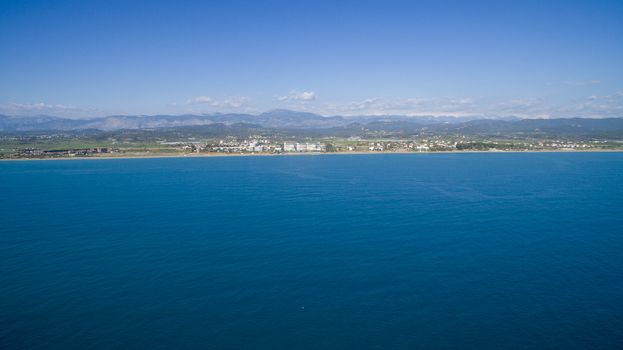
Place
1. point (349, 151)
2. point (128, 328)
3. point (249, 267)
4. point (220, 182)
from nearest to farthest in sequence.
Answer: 1. point (128, 328)
2. point (249, 267)
3. point (220, 182)
4. point (349, 151)

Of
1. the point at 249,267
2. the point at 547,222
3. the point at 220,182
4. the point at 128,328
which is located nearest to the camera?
the point at 128,328

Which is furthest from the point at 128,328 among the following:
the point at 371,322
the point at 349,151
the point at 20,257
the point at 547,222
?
the point at 349,151

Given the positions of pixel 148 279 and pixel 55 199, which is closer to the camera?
pixel 148 279

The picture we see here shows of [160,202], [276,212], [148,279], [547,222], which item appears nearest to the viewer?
[148,279]

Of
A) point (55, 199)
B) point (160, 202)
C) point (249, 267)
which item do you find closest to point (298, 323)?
point (249, 267)

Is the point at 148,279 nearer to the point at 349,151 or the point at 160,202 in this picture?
the point at 160,202

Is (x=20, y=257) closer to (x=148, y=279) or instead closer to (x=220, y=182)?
(x=148, y=279)
